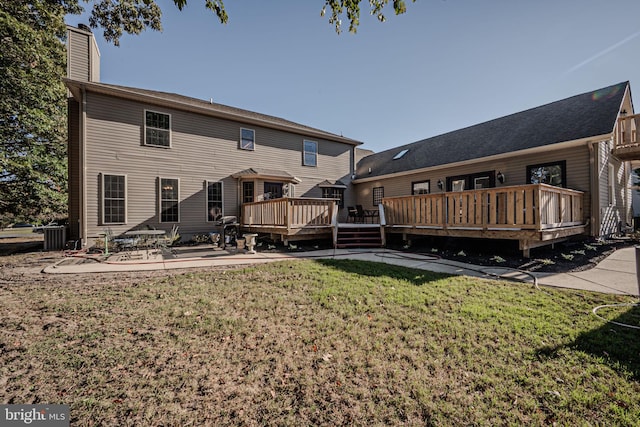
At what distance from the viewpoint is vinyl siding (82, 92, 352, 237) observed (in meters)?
9.30

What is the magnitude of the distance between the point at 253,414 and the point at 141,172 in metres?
11.0

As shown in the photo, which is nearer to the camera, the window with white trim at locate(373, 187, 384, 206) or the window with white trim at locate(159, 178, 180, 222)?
the window with white trim at locate(159, 178, 180, 222)

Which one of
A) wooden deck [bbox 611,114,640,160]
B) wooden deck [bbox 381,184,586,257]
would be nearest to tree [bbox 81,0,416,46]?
wooden deck [bbox 381,184,586,257]

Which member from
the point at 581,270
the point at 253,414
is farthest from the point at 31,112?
the point at 581,270

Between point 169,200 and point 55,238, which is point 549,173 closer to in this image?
point 169,200

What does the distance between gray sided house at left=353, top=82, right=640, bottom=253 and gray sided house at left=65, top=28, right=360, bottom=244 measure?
416 centimetres

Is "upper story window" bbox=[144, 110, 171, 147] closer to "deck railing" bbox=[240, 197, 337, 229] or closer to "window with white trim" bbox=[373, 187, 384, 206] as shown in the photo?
"deck railing" bbox=[240, 197, 337, 229]

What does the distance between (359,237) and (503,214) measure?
15.2 ft

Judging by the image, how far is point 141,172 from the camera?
10016 millimetres

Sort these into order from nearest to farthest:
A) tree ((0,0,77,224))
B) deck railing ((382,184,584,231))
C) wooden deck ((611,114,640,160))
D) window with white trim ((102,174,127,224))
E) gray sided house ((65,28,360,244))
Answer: deck railing ((382,184,584,231)), wooden deck ((611,114,640,160)), gray sided house ((65,28,360,244)), window with white trim ((102,174,127,224)), tree ((0,0,77,224))

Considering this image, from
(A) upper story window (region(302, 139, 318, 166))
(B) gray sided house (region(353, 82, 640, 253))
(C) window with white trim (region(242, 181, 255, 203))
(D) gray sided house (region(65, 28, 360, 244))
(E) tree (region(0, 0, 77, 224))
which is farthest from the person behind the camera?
(A) upper story window (region(302, 139, 318, 166))

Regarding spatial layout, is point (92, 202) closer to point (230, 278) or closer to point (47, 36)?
point (230, 278)

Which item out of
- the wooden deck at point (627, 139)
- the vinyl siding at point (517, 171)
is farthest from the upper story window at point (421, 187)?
the wooden deck at point (627, 139)

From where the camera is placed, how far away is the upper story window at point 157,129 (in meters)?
10.2
